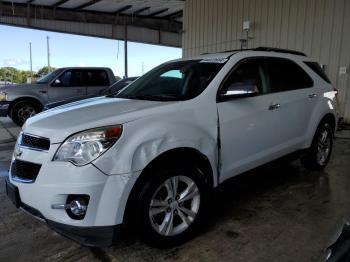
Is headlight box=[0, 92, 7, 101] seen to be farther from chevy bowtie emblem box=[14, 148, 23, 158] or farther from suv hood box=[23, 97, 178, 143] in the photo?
chevy bowtie emblem box=[14, 148, 23, 158]

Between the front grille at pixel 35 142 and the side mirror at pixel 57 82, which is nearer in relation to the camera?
the front grille at pixel 35 142

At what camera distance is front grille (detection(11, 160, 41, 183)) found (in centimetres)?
266

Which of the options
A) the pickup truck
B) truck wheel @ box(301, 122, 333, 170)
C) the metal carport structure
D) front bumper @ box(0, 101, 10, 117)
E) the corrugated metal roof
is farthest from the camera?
the metal carport structure

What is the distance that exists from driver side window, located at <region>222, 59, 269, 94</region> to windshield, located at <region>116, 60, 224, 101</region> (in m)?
0.18

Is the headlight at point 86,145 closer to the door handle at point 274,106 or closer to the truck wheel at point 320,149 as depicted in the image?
the door handle at point 274,106

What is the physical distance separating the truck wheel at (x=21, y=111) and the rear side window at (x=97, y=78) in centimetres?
180

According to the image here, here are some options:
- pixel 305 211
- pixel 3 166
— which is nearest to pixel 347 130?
pixel 305 211

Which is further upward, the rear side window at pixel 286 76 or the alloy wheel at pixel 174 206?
the rear side window at pixel 286 76

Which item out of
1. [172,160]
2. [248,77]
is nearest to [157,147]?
[172,160]

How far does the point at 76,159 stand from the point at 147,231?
31.2 inches

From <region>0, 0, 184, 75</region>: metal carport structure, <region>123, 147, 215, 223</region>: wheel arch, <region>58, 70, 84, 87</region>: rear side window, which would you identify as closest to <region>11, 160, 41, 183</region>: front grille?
<region>123, 147, 215, 223</region>: wheel arch

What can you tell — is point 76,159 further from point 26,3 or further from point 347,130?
point 26,3

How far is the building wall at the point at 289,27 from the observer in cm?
933

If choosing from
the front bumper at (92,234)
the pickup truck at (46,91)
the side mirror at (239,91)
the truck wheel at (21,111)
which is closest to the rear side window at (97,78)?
the pickup truck at (46,91)
